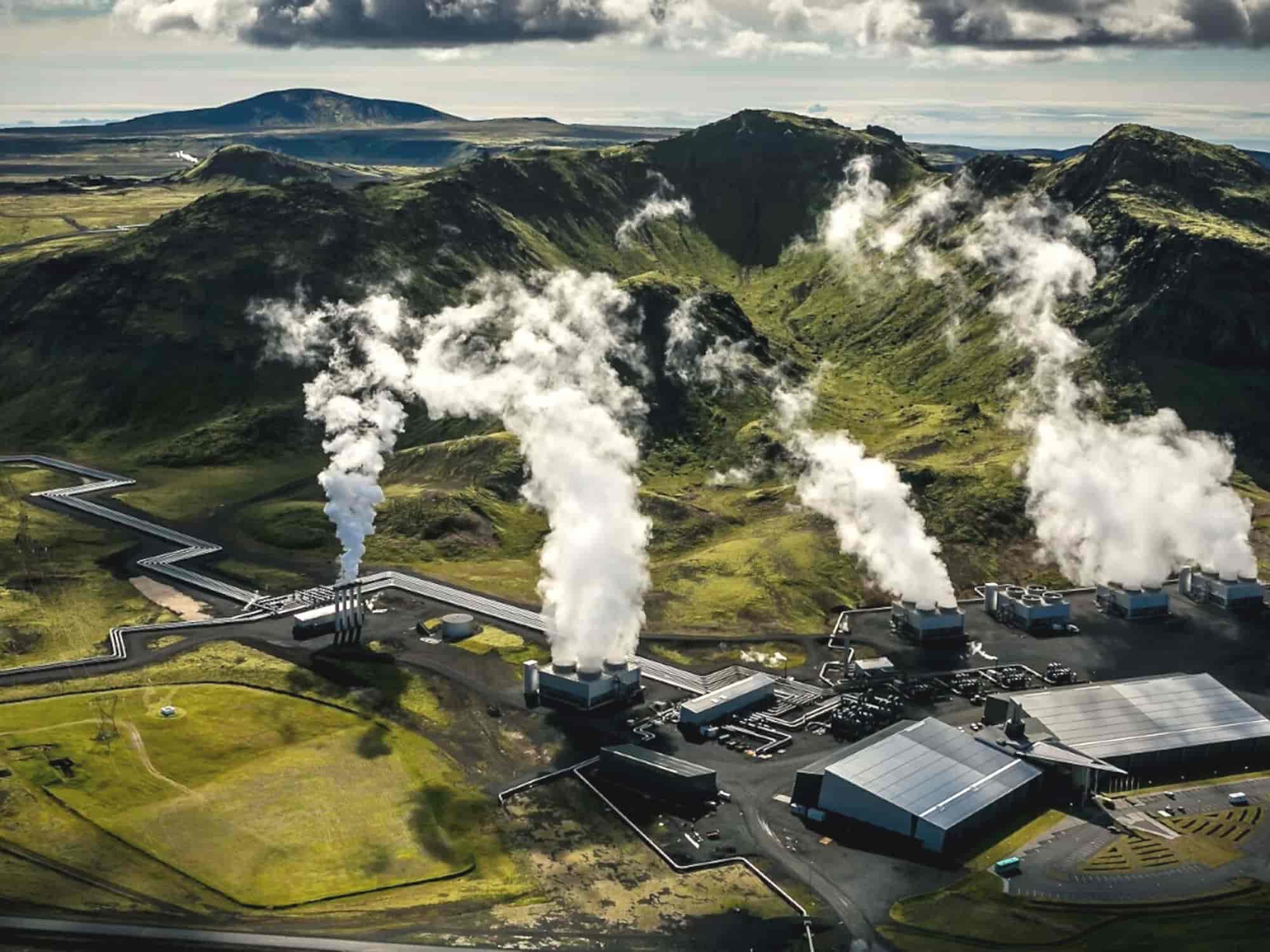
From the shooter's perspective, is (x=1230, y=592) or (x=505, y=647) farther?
(x=1230, y=592)

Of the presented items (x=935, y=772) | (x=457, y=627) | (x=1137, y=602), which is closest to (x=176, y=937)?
(x=935, y=772)

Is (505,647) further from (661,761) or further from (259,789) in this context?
(259,789)

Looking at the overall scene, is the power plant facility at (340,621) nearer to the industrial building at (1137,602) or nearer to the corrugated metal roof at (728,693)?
the corrugated metal roof at (728,693)

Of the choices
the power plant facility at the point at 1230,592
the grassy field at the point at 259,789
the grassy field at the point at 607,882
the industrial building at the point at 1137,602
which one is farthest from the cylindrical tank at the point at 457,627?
the power plant facility at the point at 1230,592

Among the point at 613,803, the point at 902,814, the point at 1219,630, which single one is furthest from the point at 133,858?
the point at 1219,630

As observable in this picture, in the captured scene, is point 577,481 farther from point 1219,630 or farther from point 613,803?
point 1219,630

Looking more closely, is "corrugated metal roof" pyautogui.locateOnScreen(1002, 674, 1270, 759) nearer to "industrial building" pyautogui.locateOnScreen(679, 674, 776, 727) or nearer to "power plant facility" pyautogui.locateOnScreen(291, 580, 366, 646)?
"industrial building" pyautogui.locateOnScreen(679, 674, 776, 727)

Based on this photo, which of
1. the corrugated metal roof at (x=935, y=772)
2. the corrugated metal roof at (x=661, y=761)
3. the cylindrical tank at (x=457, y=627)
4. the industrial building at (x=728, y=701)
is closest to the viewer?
the corrugated metal roof at (x=935, y=772)
